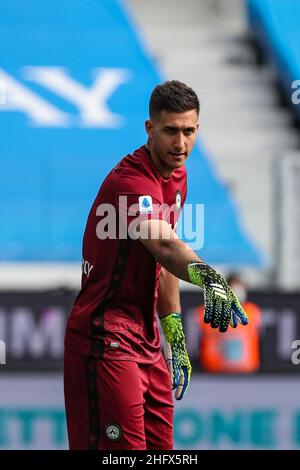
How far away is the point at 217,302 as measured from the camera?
387cm

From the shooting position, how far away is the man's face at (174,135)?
427 cm

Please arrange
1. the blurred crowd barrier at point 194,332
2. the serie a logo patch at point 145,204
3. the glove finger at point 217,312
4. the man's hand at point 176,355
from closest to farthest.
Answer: the glove finger at point 217,312
the serie a logo patch at point 145,204
the man's hand at point 176,355
the blurred crowd barrier at point 194,332

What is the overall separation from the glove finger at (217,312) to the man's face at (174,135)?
714 mm

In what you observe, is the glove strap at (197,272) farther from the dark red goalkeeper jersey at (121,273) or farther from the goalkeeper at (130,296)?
the dark red goalkeeper jersey at (121,273)

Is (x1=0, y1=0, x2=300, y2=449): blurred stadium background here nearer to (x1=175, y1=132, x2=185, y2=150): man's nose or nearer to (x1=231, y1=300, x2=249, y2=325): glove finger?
(x1=175, y1=132, x2=185, y2=150): man's nose

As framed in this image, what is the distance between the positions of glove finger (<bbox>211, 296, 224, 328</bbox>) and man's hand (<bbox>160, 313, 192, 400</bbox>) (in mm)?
943

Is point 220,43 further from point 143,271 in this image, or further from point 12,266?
point 143,271

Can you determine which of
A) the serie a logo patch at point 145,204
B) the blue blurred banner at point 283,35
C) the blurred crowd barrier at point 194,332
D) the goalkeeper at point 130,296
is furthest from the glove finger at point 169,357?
the blue blurred banner at point 283,35

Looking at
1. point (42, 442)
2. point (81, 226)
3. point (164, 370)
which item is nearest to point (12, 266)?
point (81, 226)

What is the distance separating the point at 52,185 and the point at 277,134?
12.9 ft

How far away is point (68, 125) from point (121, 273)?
13039mm

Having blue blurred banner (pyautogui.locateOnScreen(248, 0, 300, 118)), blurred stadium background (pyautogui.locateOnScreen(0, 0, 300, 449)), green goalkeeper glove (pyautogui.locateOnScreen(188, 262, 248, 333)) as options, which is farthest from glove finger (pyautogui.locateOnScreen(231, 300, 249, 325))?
blue blurred banner (pyautogui.locateOnScreen(248, 0, 300, 118))

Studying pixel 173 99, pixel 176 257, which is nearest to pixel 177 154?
pixel 173 99

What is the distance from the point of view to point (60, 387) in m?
10.9
